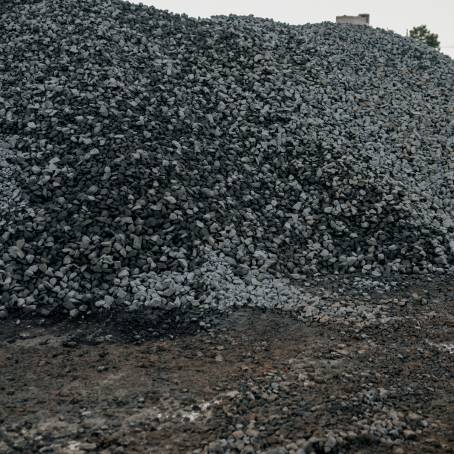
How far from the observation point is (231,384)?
6.44 m

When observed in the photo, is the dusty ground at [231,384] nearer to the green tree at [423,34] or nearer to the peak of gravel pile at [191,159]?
the peak of gravel pile at [191,159]

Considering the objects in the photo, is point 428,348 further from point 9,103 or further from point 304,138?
point 9,103

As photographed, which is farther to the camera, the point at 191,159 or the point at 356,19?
the point at 356,19

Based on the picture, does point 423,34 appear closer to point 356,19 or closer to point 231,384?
point 356,19

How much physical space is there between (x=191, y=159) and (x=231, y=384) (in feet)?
16.5

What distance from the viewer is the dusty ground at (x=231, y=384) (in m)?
5.45

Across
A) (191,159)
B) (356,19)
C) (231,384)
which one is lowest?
(231,384)

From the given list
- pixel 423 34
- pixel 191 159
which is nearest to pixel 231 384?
pixel 191 159

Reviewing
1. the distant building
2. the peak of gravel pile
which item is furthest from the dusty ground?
the distant building

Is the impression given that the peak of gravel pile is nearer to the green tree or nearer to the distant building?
the distant building

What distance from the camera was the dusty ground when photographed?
5.45 metres

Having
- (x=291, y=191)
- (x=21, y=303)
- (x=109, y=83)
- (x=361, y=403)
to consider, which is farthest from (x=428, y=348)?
(x=109, y=83)

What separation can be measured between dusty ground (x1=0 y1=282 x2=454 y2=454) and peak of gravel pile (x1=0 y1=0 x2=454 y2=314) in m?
0.79

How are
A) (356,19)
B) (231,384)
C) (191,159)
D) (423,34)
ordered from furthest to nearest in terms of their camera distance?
(423,34) < (356,19) < (191,159) < (231,384)
